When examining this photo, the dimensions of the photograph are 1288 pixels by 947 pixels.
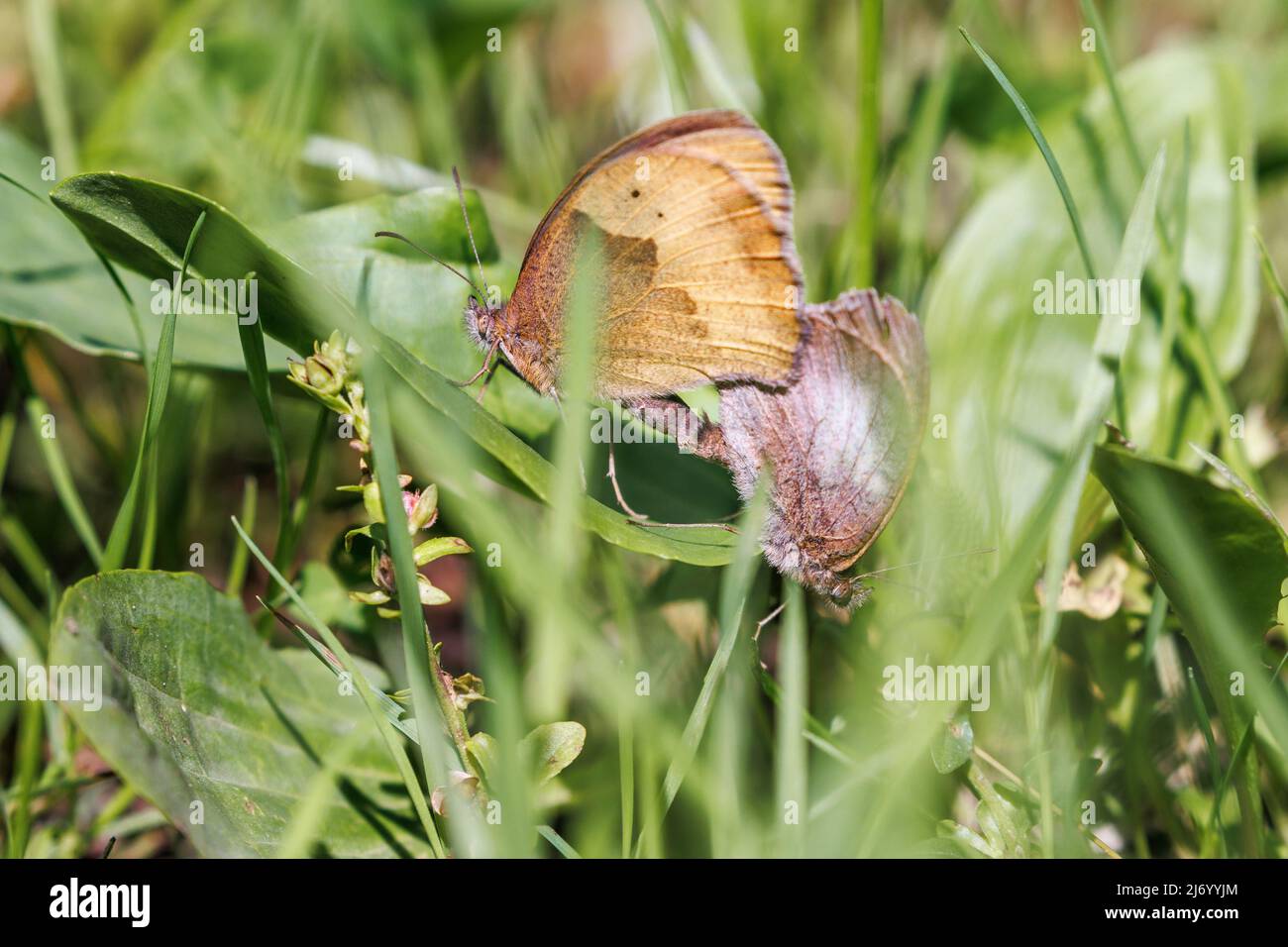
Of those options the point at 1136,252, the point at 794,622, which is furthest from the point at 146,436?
the point at 1136,252

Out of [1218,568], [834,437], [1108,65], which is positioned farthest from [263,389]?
[1108,65]

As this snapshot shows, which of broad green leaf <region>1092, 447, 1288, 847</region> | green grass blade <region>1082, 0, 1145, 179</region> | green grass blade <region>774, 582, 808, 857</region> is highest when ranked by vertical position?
green grass blade <region>1082, 0, 1145, 179</region>

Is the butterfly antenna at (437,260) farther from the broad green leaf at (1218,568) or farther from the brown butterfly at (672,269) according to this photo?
the broad green leaf at (1218,568)

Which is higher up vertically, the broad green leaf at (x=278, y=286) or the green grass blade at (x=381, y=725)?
the broad green leaf at (x=278, y=286)

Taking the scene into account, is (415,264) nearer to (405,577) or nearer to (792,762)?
(405,577)

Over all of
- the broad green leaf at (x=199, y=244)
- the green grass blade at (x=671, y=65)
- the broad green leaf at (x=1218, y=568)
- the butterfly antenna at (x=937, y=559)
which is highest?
the green grass blade at (x=671, y=65)

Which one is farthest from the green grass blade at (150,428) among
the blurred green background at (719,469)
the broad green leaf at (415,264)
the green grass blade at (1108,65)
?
the green grass blade at (1108,65)

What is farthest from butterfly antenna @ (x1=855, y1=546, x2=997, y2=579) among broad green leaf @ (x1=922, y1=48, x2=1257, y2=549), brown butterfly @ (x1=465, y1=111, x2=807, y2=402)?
brown butterfly @ (x1=465, y1=111, x2=807, y2=402)

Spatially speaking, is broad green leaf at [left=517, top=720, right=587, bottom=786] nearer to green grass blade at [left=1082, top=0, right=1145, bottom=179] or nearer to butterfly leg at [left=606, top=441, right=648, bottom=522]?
butterfly leg at [left=606, top=441, right=648, bottom=522]
